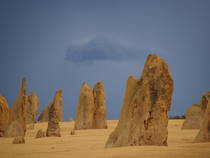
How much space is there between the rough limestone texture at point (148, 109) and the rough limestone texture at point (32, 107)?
106 feet

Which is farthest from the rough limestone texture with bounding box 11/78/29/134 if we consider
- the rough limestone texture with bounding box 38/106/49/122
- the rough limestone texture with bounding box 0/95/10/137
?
the rough limestone texture with bounding box 38/106/49/122

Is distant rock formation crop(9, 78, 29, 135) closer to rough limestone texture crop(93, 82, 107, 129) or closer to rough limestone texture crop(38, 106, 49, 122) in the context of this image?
rough limestone texture crop(93, 82, 107, 129)

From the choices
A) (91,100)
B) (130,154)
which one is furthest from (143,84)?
(91,100)

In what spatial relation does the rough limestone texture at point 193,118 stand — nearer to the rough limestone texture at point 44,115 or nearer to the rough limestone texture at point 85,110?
the rough limestone texture at point 85,110

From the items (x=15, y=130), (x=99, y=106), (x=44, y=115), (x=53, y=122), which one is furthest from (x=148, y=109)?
(x=44, y=115)

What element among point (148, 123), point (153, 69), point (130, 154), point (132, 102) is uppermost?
point (153, 69)

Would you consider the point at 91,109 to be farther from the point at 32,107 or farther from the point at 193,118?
the point at 32,107

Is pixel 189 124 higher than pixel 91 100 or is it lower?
lower

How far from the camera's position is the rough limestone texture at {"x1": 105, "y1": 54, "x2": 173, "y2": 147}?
8.59m

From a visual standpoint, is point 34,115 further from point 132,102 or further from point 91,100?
point 132,102

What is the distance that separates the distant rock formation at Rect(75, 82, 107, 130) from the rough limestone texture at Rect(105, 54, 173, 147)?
16.6 metres

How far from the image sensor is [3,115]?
20312mm

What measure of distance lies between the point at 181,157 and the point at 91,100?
21332mm

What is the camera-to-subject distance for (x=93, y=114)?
26.9 m
